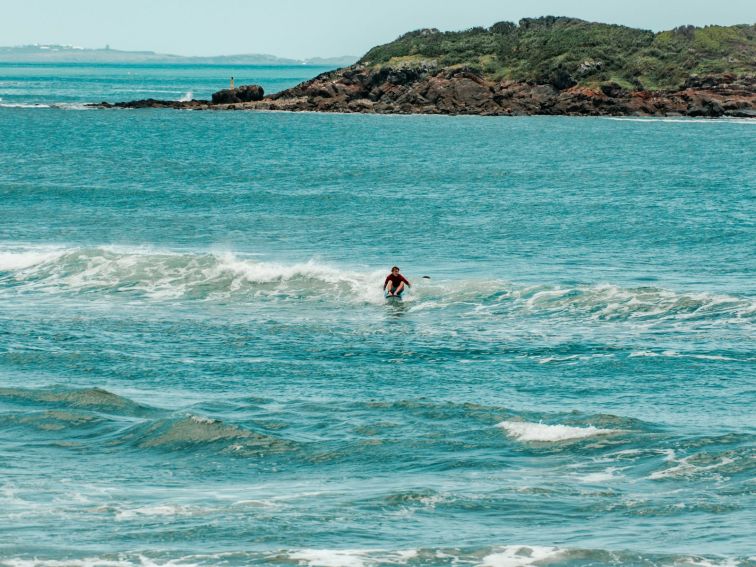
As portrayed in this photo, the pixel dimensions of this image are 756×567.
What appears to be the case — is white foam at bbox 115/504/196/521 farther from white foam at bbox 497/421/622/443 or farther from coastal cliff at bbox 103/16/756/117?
coastal cliff at bbox 103/16/756/117

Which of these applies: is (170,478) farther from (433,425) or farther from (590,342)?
(590,342)

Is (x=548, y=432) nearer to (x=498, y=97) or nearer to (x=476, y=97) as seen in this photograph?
(x=498, y=97)

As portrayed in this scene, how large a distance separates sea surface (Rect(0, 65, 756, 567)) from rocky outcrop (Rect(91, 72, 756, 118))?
6929 cm

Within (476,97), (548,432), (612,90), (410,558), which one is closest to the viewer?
(410,558)

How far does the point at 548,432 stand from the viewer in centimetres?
2425

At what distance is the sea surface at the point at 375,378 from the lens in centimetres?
1930

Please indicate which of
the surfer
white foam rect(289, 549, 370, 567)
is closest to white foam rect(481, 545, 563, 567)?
white foam rect(289, 549, 370, 567)

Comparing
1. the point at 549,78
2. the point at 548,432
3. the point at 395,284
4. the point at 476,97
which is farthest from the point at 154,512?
the point at 549,78

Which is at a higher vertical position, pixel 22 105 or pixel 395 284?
pixel 22 105

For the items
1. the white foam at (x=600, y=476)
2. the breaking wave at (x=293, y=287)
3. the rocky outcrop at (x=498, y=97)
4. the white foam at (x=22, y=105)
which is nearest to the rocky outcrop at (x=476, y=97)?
the rocky outcrop at (x=498, y=97)

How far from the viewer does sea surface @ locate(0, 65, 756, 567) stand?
19.3 m

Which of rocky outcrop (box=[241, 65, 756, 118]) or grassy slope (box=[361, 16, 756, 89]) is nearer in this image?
rocky outcrop (box=[241, 65, 756, 118])

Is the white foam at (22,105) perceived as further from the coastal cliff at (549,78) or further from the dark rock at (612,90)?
the dark rock at (612,90)

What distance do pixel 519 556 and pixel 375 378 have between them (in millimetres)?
11576
